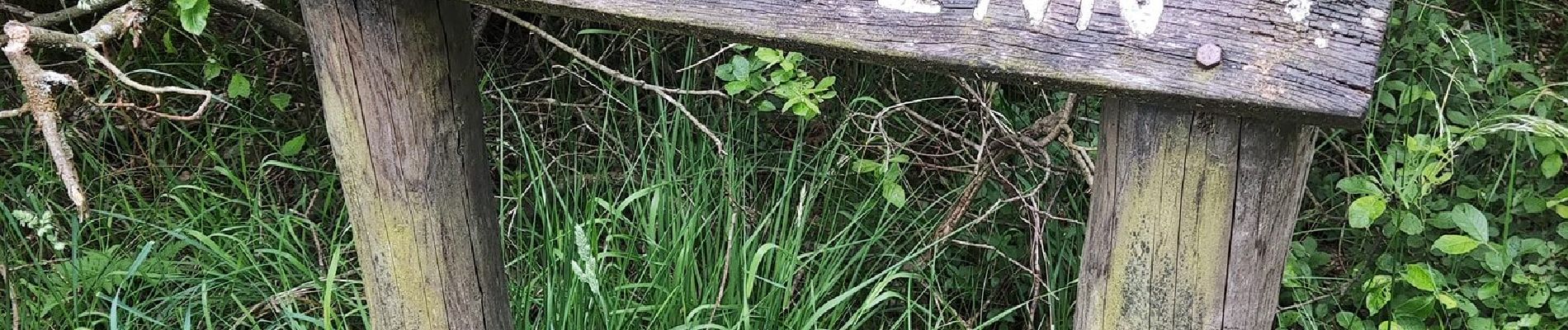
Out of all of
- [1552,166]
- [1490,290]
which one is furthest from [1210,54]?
[1552,166]

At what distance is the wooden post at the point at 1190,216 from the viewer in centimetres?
106

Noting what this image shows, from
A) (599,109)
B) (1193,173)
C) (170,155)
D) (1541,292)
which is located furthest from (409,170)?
(1541,292)

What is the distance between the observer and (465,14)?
1.61m

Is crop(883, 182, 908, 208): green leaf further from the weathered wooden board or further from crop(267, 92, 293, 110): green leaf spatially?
crop(267, 92, 293, 110): green leaf

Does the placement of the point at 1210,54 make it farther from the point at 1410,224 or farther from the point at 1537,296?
the point at 1537,296

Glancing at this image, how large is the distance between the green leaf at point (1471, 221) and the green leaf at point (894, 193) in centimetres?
106

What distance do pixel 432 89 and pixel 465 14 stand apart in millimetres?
120

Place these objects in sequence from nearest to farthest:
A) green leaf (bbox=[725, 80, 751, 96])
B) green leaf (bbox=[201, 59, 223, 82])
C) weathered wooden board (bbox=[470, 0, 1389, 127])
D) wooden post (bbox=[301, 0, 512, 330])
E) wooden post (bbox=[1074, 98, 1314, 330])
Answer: weathered wooden board (bbox=[470, 0, 1389, 127]) < wooden post (bbox=[1074, 98, 1314, 330]) < wooden post (bbox=[301, 0, 512, 330]) < green leaf (bbox=[725, 80, 751, 96]) < green leaf (bbox=[201, 59, 223, 82])

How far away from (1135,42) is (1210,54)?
0.20 ft

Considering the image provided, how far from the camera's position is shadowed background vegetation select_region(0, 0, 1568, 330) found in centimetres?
222

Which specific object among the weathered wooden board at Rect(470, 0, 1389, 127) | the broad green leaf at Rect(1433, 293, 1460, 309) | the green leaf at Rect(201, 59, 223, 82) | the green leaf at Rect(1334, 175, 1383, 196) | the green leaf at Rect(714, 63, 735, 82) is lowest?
the broad green leaf at Rect(1433, 293, 1460, 309)

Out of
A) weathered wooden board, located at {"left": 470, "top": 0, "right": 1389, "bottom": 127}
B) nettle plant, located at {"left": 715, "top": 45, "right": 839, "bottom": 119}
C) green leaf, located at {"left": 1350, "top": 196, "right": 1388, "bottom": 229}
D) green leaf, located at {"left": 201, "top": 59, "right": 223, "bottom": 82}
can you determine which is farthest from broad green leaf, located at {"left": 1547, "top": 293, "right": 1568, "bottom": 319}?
green leaf, located at {"left": 201, "top": 59, "right": 223, "bottom": 82}

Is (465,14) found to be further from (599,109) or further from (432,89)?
(599,109)

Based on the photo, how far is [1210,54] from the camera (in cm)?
92
